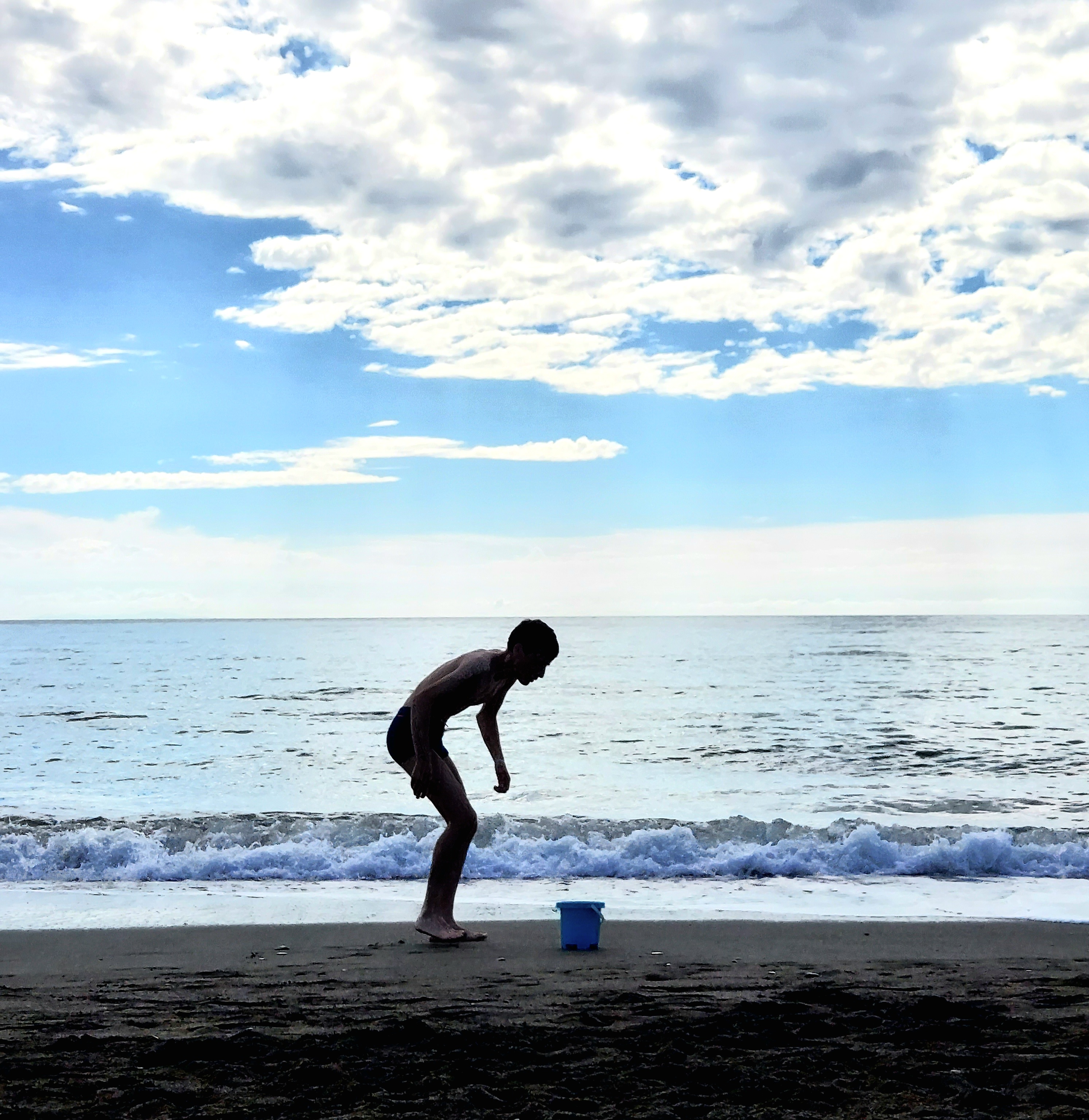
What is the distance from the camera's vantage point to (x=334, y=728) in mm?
21375

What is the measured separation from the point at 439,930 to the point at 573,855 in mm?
3336

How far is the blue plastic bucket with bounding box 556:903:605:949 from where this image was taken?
5855mm

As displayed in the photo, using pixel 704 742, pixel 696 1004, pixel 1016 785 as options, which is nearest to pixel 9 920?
pixel 696 1004

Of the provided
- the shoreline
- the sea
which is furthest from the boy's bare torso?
the sea

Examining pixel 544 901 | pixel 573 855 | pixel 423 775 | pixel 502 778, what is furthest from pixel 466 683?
pixel 573 855

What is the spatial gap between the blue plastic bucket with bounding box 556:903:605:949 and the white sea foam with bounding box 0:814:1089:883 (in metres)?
3.17

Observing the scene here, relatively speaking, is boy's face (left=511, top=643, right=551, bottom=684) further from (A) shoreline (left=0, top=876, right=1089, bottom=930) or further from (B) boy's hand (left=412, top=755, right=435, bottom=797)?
(A) shoreline (left=0, top=876, right=1089, bottom=930)

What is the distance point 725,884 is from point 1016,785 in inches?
290

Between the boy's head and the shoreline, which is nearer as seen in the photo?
the boy's head

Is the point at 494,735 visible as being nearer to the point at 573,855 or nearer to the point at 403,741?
the point at 403,741

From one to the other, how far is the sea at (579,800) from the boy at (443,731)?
1.13 meters

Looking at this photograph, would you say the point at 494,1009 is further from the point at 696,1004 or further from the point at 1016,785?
the point at 1016,785

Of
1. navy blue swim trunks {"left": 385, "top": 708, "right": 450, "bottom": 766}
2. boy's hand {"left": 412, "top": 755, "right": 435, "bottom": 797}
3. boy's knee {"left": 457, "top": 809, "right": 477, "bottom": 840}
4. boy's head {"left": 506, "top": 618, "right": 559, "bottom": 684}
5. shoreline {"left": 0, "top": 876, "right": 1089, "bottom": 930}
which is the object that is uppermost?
boy's head {"left": 506, "top": 618, "right": 559, "bottom": 684}

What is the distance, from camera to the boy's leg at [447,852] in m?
5.88
